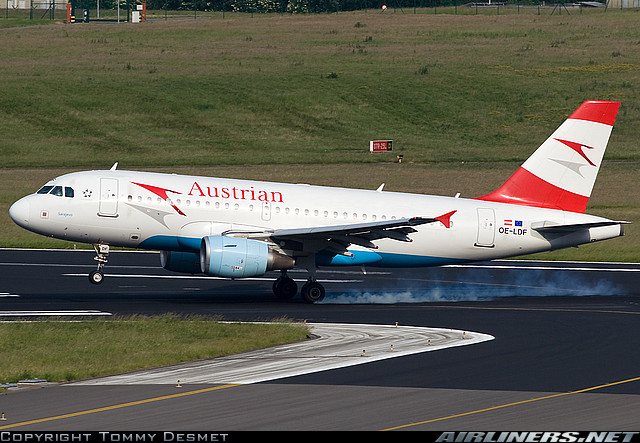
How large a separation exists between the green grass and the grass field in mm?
25880

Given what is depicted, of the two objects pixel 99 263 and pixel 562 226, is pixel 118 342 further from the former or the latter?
pixel 562 226

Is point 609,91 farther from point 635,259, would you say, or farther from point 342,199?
point 342,199

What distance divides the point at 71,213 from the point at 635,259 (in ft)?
88.7

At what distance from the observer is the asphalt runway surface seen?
64.4 feet

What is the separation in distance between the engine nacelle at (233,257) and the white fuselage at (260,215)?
1.51 m

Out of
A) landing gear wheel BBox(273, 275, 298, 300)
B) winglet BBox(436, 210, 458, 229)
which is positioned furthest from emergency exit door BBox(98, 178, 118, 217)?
winglet BBox(436, 210, 458, 229)

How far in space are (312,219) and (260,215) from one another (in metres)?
1.90

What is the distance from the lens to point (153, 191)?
118ft

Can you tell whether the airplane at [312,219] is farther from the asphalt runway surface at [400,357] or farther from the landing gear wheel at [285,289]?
the asphalt runway surface at [400,357]

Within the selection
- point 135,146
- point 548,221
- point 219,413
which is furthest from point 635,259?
point 135,146

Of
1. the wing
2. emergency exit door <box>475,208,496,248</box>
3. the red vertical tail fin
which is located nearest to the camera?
the wing

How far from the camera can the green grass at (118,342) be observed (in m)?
24.7

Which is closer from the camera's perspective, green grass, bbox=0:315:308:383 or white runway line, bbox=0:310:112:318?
green grass, bbox=0:315:308:383

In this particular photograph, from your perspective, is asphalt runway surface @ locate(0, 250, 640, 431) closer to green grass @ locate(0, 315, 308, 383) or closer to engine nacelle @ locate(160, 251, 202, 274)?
engine nacelle @ locate(160, 251, 202, 274)
